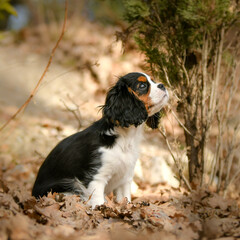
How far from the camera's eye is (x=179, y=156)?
158 inches

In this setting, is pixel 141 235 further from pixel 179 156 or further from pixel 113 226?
pixel 179 156

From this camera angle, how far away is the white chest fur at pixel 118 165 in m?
3.35

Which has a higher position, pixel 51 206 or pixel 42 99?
pixel 42 99

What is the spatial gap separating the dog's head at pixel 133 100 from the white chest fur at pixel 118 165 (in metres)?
0.17

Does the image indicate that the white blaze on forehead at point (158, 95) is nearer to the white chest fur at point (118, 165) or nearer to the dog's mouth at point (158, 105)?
the dog's mouth at point (158, 105)

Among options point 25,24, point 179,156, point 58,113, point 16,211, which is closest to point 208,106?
point 179,156

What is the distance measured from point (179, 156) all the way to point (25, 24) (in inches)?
517

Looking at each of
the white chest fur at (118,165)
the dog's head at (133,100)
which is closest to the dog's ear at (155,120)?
the white chest fur at (118,165)

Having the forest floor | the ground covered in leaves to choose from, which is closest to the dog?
the forest floor

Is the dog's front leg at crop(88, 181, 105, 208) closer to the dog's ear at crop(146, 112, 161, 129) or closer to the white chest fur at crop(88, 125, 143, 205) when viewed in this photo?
the white chest fur at crop(88, 125, 143, 205)

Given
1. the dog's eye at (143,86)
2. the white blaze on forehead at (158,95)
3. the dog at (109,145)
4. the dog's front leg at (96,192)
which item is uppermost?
the dog's eye at (143,86)

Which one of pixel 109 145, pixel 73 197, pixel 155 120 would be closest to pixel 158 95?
pixel 155 120

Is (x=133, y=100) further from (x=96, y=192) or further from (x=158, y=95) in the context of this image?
(x=96, y=192)

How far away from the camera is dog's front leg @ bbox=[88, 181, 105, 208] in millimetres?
3210
